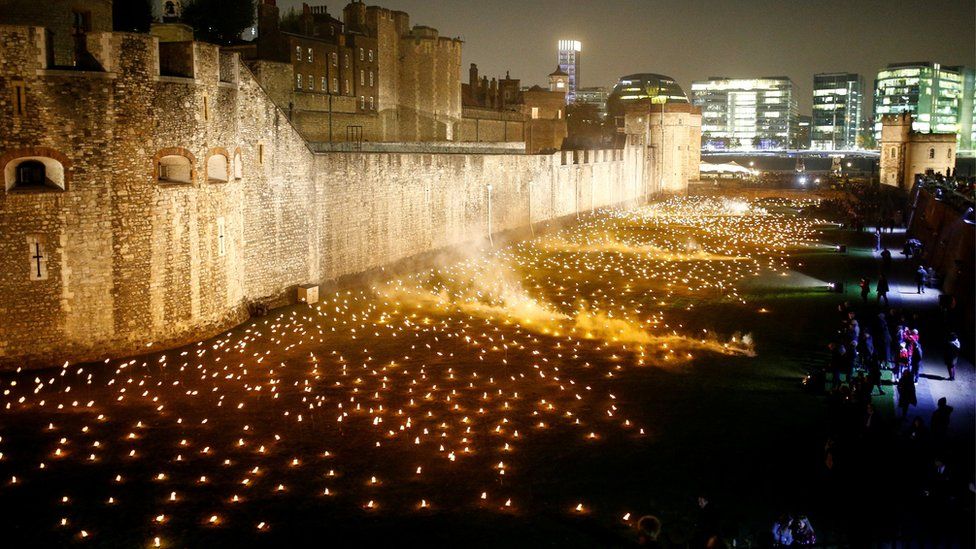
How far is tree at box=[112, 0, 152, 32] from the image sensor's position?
129 ft

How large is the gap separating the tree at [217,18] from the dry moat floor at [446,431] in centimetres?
3310

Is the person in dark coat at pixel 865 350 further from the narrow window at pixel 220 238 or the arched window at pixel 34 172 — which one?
the arched window at pixel 34 172

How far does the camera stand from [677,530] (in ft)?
33.6

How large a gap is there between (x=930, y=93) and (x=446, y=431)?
19848 cm

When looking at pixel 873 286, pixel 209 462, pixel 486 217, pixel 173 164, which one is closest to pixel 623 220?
pixel 486 217

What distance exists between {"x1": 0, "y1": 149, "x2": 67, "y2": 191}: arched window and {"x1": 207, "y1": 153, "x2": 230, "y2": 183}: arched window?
370 centimetres

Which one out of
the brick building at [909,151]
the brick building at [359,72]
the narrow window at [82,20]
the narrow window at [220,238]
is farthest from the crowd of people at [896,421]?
the brick building at [909,151]

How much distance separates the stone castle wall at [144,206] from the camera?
16.6 meters

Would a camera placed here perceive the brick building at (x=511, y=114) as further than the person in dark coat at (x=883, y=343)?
Yes

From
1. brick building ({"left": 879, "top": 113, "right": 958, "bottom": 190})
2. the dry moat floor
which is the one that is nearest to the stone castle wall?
the dry moat floor

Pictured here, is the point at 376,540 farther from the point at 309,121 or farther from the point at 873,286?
the point at 309,121

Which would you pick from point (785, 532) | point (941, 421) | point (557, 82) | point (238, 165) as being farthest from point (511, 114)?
point (785, 532)

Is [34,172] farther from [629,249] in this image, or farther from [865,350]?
[629,249]

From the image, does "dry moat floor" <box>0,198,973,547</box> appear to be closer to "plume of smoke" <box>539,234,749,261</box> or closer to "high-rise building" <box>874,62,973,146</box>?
"plume of smoke" <box>539,234,749,261</box>
